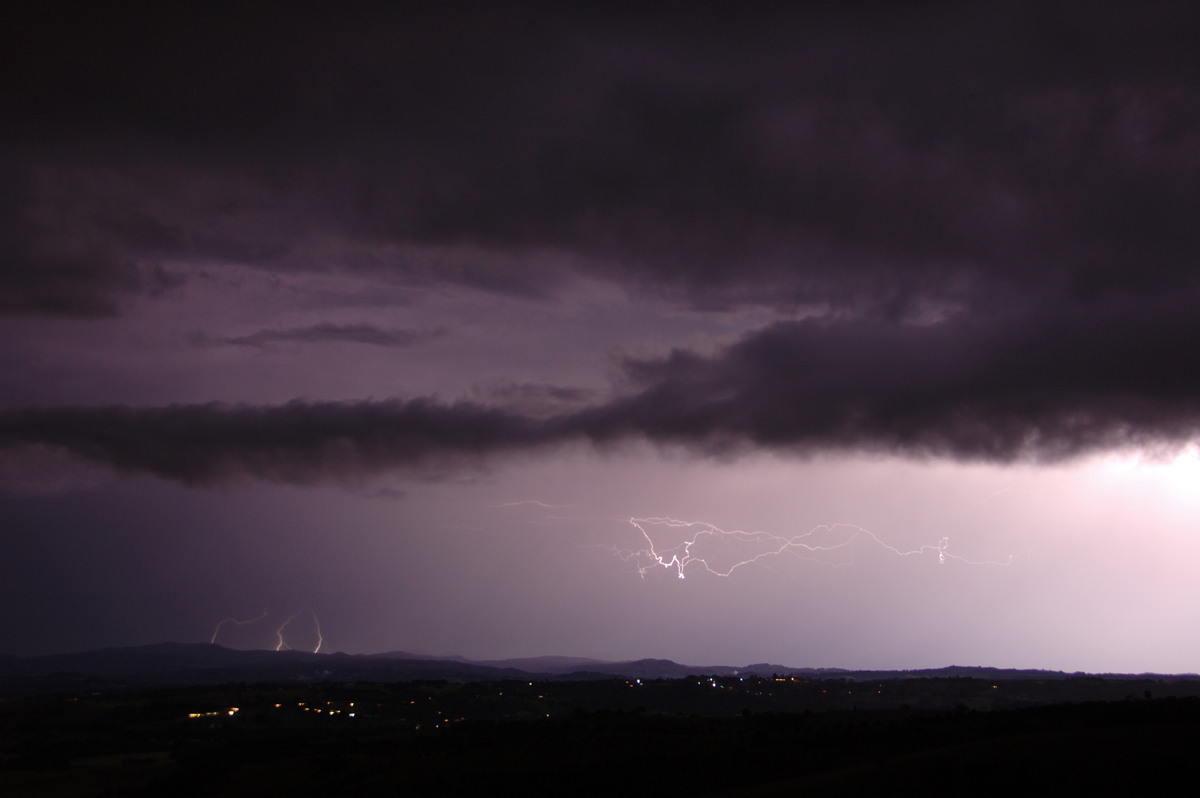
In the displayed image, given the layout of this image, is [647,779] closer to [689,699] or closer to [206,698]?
[689,699]

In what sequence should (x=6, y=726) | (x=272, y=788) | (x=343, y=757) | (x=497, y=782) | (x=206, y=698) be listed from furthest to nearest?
(x=206, y=698)
(x=6, y=726)
(x=343, y=757)
(x=272, y=788)
(x=497, y=782)

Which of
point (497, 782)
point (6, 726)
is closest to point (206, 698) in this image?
point (6, 726)

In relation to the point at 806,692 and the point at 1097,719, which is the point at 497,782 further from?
the point at 806,692

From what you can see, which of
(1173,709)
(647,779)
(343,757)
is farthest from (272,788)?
(1173,709)

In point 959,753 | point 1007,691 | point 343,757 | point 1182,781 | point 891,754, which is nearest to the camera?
point 1182,781

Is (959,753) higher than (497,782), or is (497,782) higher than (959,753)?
(959,753)

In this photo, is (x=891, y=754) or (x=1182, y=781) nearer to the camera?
(x=1182, y=781)
